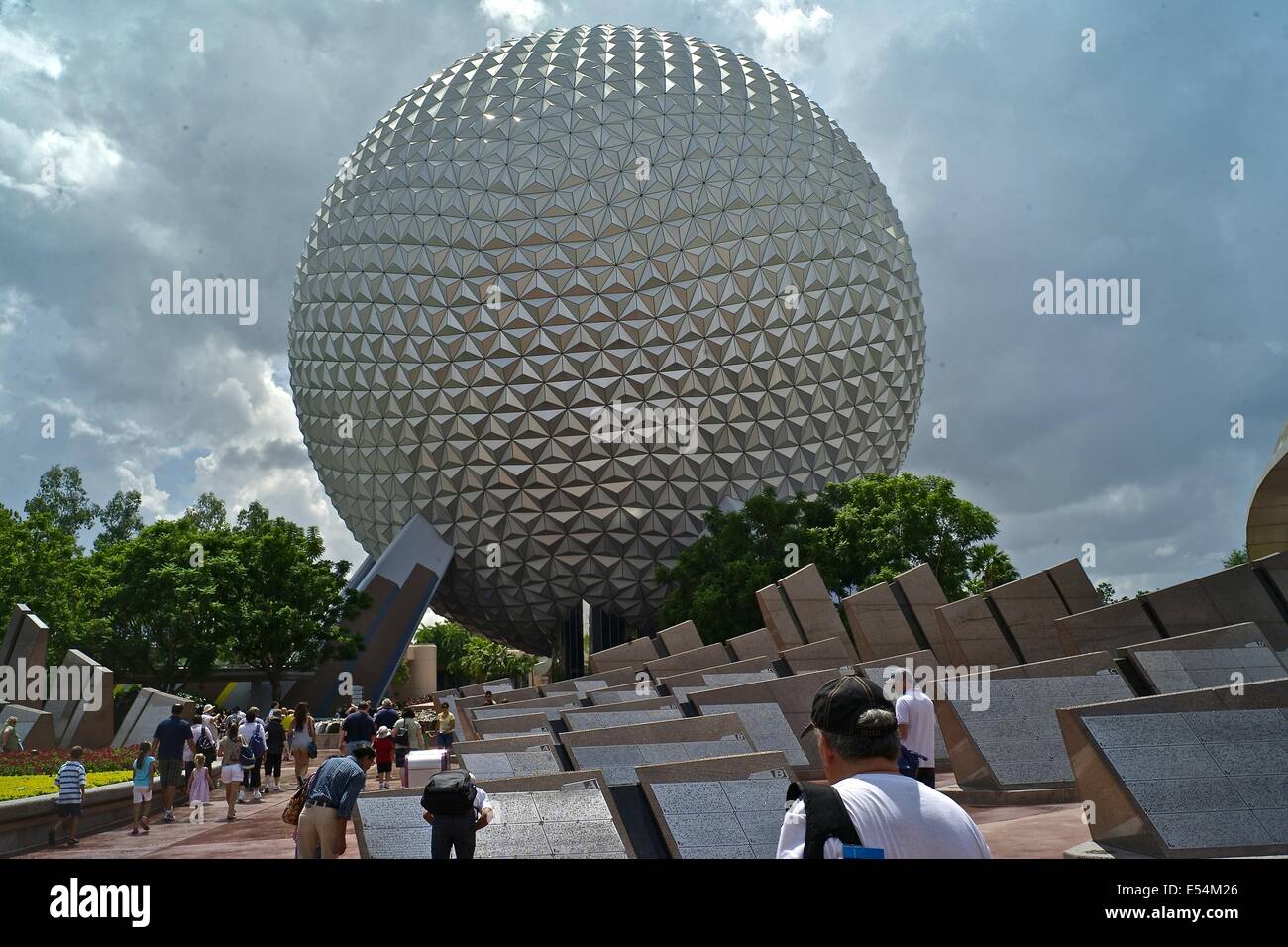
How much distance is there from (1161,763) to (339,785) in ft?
18.9

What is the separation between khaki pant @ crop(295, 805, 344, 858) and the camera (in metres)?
8.05

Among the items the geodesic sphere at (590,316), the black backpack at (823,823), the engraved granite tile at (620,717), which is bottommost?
the engraved granite tile at (620,717)

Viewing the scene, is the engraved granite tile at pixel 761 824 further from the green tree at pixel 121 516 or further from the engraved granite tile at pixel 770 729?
the green tree at pixel 121 516

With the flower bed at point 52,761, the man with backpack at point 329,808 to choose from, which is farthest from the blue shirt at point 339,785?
the flower bed at point 52,761

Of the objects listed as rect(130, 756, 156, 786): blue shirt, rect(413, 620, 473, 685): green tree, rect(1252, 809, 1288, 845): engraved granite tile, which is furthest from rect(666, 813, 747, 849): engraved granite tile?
rect(413, 620, 473, 685): green tree

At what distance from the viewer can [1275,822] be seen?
6590mm

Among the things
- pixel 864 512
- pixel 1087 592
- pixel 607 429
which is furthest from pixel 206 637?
pixel 1087 592

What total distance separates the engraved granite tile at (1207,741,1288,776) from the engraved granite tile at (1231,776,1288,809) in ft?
0.14

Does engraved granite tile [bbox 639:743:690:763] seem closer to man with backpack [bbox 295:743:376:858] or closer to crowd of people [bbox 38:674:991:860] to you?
crowd of people [bbox 38:674:991:860]

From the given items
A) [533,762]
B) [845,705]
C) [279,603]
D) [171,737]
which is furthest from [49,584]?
[845,705]

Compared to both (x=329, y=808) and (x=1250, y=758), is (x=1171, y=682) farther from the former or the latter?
(x=329, y=808)

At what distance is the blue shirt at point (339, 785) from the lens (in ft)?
26.6

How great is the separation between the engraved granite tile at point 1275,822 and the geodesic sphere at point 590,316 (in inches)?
1287
